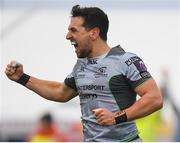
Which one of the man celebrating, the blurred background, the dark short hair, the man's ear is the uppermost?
the blurred background

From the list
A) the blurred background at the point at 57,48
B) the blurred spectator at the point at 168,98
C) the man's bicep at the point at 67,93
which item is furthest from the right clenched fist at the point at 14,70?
the blurred background at the point at 57,48

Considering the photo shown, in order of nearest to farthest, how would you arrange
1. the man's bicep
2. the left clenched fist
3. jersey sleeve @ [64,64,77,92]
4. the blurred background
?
the left clenched fist
jersey sleeve @ [64,64,77,92]
the man's bicep
the blurred background

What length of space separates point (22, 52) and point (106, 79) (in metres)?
9.89

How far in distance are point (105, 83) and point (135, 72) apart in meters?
0.29

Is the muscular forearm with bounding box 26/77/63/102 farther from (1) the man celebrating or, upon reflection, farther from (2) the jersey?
(2) the jersey

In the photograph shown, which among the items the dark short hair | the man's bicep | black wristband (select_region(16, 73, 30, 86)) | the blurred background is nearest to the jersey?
the dark short hair

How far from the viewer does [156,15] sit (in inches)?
697

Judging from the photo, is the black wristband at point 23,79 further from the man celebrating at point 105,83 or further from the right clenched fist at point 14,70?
the man celebrating at point 105,83

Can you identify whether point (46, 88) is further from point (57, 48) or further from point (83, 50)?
point (57, 48)

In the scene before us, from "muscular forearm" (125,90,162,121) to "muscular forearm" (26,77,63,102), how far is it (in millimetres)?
1085

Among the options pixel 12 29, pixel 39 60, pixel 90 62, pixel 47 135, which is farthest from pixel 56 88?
pixel 12 29

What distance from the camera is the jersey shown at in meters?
8.23

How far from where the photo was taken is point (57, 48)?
17812 millimetres

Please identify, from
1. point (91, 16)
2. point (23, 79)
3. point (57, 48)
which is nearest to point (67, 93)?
point (23, 79)
